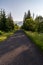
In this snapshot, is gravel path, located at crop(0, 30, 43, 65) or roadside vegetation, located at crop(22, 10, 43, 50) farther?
roadside vegetation, located at crop(22, 10, 43, 50)

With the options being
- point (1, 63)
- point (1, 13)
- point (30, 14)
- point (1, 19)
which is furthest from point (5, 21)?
point (1, 63)

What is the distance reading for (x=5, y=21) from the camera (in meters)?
85.1

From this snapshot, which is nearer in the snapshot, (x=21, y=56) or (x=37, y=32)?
(x=21, y=56)

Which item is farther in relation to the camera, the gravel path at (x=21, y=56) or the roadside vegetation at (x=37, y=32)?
the roadside vegetation at (x=37, y=32)

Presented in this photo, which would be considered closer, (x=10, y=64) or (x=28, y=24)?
(x=10, y=64)

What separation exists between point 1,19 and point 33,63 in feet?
249

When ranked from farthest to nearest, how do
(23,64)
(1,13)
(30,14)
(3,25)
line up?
(30,14)
(1,13)
(3,25)
(23,64)

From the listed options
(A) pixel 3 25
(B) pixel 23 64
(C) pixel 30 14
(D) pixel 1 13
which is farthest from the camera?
(C) pixel 30 14

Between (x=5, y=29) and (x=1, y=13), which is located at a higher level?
(x=1, y=13)

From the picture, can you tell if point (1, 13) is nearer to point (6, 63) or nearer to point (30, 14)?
point (30, 14)

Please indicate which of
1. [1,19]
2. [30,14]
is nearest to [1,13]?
[1,19]

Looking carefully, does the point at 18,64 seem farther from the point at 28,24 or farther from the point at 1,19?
the point at 28,24

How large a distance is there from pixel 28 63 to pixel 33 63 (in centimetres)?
28

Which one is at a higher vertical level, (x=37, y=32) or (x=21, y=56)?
(x=21, y=56)
